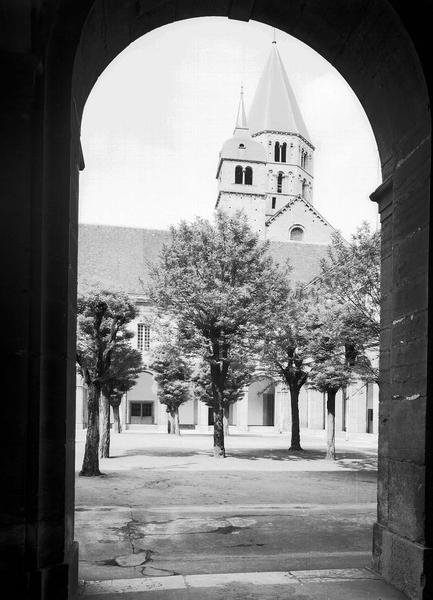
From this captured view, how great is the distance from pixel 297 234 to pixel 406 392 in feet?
167

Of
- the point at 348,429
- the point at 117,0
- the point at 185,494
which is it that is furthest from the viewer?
the point at 348,429

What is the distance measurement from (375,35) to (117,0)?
2120 mm

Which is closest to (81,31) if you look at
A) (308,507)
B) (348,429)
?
(308,507)

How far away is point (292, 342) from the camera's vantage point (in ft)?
80.0

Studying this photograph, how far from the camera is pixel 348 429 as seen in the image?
4216 centimetres

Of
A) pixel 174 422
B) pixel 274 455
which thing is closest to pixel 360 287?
pixel 274 455

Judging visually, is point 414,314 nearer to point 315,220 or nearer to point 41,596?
point 41,596

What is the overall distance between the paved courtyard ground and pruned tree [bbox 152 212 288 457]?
14.9ft

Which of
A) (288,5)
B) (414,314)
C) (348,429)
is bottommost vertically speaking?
(348,429)

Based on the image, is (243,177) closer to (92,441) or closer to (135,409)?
(135,409)

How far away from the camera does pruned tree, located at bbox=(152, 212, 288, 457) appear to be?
22.0 m

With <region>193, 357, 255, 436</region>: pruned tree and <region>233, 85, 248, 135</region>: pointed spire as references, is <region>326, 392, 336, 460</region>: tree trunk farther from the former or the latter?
<region>233, 85, 248, 135</region>: pointed spire

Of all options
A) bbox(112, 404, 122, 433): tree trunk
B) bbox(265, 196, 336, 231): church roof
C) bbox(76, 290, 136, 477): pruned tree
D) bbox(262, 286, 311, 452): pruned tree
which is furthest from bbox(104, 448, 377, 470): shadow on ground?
bbox(265, 196, 336, 231): church roof

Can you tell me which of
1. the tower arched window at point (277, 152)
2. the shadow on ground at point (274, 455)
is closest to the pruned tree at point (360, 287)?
the shadow on ground at point (274, 455)
